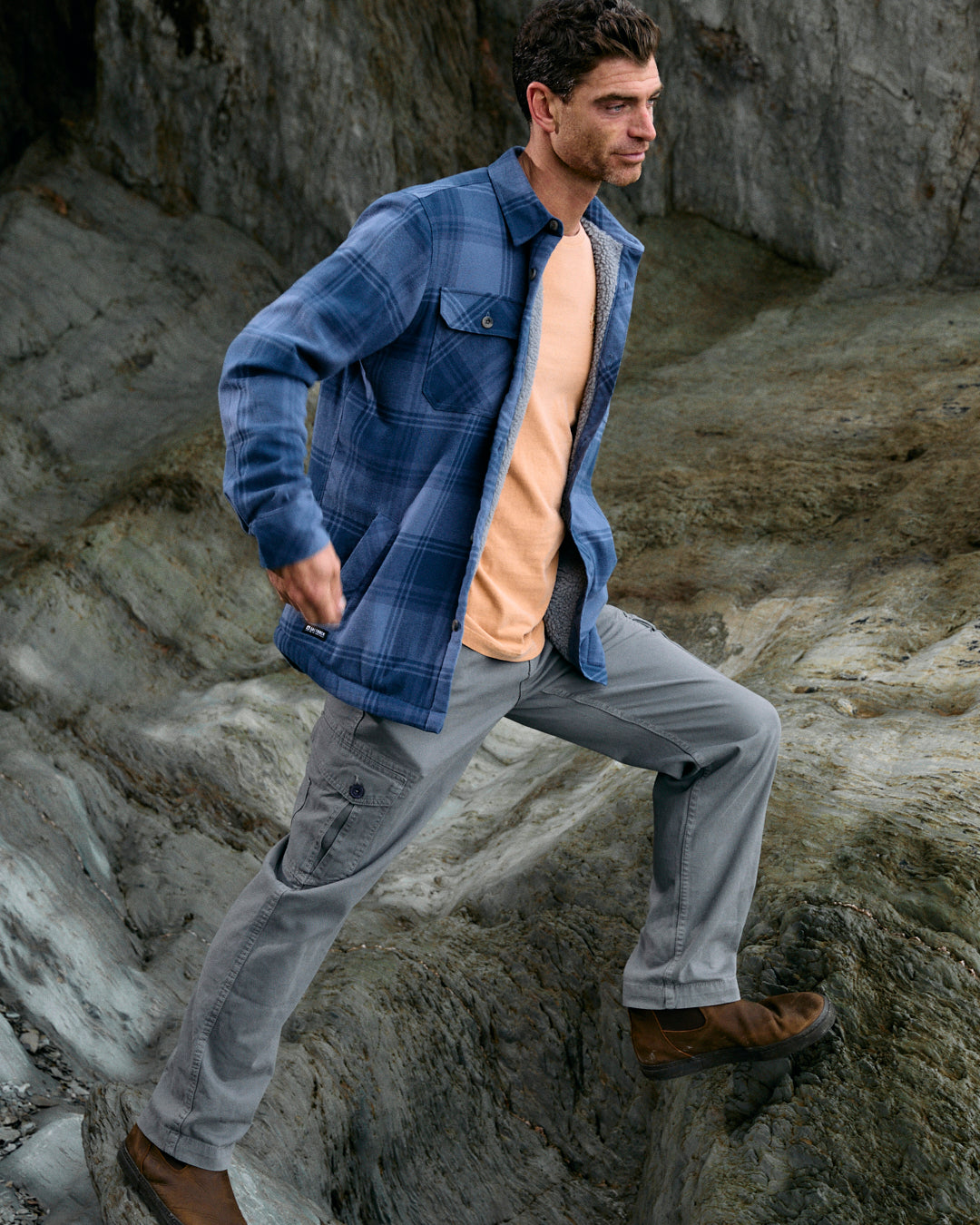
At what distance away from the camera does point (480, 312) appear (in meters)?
2.16

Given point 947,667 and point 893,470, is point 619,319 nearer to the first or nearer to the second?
point 947,667

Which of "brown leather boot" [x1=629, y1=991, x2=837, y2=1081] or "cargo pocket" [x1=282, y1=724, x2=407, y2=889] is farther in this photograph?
"brown leather boot" [x1=629, y1=991, x2=837, y2=1081]

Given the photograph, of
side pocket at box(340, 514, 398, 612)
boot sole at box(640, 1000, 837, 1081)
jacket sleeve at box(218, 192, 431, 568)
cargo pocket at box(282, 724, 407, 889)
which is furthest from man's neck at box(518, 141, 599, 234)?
boot sole at box(640, 1000, 837, 1081)

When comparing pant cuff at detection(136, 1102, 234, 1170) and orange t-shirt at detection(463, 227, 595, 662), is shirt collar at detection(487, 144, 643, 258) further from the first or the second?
pant cuff at detection(136, 1102, 234, 1170)

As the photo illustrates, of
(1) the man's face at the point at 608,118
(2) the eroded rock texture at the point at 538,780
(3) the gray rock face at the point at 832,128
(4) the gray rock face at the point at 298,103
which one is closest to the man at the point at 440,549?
(1) the man's face at the point at 608,118

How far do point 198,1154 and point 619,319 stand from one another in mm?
1894

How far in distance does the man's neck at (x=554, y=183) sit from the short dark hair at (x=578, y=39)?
12 centimetres

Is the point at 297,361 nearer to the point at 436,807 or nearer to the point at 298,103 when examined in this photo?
the point at 436,807

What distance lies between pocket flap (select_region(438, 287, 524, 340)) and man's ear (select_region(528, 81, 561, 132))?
368 mm

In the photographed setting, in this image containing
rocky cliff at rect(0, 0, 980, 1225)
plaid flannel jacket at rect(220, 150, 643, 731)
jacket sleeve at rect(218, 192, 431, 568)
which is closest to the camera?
jacket sleeve at rect(218, 192, 431, 568)

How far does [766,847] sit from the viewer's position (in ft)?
9.71

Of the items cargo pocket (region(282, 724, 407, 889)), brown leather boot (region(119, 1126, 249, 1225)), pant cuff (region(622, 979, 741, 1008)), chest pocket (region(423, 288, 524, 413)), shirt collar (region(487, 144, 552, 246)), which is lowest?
pant cuff (region(622, 979, 741, 1008))

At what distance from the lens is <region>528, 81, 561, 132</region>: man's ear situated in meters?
2.21

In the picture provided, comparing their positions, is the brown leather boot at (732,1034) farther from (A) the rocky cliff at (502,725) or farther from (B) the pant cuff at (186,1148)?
(B) the pant cuff at (186,1148)
